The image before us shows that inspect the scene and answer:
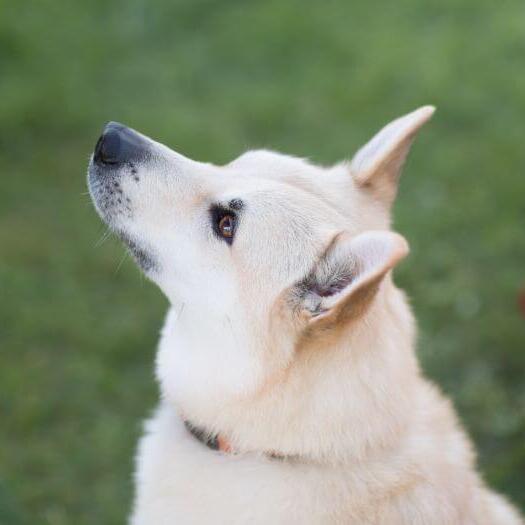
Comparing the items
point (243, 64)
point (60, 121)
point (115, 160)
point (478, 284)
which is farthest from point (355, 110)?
point (115, 160)

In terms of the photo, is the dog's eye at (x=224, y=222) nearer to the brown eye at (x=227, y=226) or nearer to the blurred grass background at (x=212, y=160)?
the brown eye at (x=227, y=226)

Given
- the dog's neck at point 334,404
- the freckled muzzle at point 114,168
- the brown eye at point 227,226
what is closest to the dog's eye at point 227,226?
the brown eye at point 227,226

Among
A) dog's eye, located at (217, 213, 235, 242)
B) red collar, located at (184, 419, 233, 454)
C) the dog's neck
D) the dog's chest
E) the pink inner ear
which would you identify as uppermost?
dog's eye, located at (217, 213, 235, 242)

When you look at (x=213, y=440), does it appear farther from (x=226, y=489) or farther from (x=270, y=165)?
(x=270, y=165)

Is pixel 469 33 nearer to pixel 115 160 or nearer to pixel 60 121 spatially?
pixel 60 121

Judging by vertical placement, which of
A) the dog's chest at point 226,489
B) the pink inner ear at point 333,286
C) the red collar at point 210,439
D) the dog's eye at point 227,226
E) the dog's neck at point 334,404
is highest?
the dog's eye at point 227,226

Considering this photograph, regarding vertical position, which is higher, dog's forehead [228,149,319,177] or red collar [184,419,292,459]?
dog's forehead [228,149,319,177]

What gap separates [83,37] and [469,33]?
3.23m

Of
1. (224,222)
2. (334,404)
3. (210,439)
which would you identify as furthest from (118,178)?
(334,404)

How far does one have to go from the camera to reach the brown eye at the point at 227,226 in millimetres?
2791

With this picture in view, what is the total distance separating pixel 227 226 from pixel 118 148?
1.75 feet

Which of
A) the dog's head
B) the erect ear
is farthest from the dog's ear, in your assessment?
the erect ear

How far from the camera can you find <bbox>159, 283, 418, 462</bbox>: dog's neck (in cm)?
263

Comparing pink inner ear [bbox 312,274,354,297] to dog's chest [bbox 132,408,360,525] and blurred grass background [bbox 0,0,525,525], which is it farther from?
blurred grass background [bbox 0,0,525,525]
